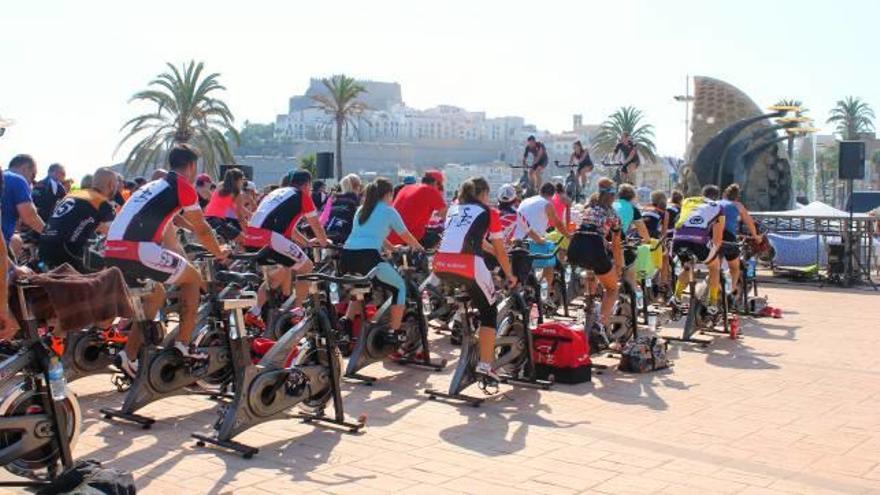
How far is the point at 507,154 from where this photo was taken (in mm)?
185500

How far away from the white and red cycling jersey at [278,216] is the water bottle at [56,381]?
4.53 meters

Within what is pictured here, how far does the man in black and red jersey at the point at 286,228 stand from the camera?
32.1 ft

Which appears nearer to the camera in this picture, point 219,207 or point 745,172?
point 219,207

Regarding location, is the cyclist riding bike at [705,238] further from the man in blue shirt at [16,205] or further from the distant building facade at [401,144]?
the distant building facade at [401,144]

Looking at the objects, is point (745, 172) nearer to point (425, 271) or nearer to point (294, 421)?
point (425, 271)

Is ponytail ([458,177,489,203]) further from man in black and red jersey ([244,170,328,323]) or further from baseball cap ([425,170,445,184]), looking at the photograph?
baseball cap ([425,170,445,184])

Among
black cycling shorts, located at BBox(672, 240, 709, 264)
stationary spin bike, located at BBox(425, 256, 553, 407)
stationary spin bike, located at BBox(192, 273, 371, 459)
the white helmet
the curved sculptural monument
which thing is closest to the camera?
stationary spin bike, located at BBox(192, 273, 371, 459)

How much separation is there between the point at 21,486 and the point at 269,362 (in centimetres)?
194

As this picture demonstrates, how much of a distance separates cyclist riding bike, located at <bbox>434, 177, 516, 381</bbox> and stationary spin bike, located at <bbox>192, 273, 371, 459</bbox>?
0.97 metres

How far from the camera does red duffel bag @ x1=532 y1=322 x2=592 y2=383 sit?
29.9 feet

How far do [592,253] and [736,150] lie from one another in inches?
1141

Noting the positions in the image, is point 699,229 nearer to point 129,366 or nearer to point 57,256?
point 129,366

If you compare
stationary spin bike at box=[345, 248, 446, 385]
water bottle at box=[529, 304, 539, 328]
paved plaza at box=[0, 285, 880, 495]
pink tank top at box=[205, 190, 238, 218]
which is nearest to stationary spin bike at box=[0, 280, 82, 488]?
paved plaza at box=[0, 285, 880, 495]

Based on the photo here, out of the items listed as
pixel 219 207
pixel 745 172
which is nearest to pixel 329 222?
pixel 219 207
